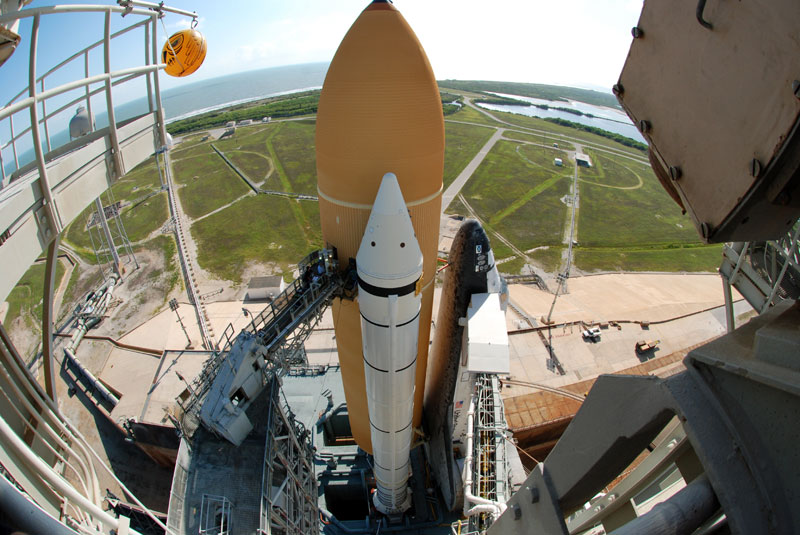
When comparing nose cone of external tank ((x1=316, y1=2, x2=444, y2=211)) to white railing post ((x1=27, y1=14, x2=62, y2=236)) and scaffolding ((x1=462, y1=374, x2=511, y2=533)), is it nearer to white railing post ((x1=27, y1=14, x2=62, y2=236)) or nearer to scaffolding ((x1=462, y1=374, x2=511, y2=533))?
white railing post ((x1=27, y1=14, x2=62, y2=236))

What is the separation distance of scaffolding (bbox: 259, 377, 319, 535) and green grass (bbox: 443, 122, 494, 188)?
1537 inches

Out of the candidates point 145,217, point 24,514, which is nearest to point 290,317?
point 24,514

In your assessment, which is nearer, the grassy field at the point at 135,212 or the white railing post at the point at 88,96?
the white railing post at the point at 88,96

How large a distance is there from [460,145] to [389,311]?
2453 inches

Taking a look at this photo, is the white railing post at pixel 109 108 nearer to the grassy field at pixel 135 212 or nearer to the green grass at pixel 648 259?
the green grass at pixel 648 259

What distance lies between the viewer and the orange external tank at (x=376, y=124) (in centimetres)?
678

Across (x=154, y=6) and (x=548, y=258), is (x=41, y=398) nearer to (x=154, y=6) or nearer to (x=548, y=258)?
(x=154, y=6)

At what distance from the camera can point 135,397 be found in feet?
57.3

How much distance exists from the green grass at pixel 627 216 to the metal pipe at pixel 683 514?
34.9 m

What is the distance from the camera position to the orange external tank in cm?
678

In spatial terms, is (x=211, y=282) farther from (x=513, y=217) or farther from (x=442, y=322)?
(x=513, y=217)

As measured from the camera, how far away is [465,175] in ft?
166

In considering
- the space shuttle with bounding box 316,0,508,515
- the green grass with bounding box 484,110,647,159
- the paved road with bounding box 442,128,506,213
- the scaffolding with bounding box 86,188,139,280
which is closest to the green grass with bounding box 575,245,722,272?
the paved road with bounding box 442,128,506,213

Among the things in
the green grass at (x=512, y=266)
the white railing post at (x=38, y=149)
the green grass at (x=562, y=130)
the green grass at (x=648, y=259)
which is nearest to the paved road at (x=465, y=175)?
the green grass at (x=512, y=266)
